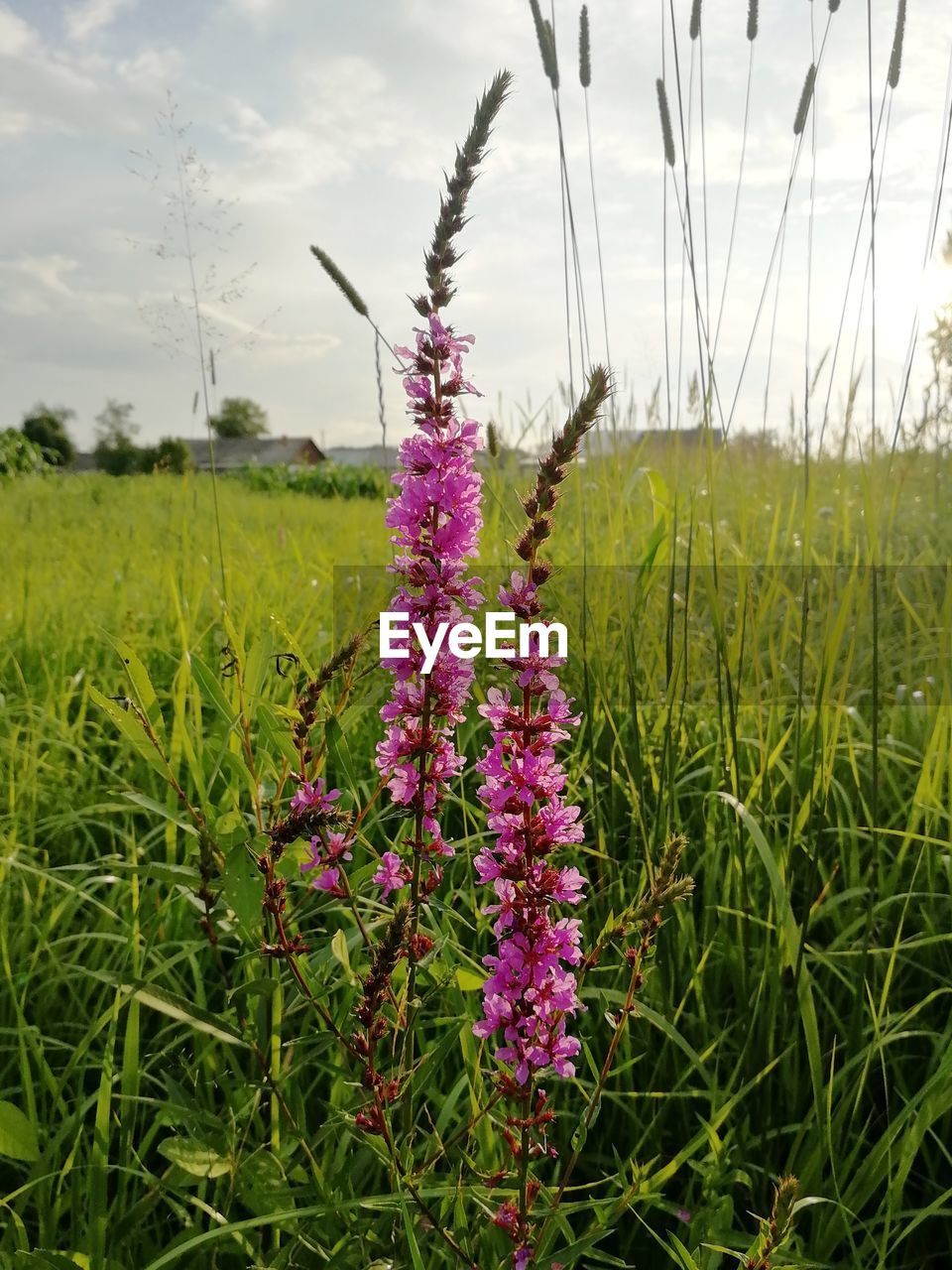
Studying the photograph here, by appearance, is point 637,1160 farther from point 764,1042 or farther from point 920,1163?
point 920,1163

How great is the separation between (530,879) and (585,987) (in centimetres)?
Result: 62

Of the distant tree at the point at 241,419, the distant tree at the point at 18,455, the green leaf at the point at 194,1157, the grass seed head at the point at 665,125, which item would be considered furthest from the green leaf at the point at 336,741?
the distant tree at the point at 241,419

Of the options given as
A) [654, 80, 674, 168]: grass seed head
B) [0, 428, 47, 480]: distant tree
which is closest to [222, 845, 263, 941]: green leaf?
[654, 80, 674, 168]: grass seed head

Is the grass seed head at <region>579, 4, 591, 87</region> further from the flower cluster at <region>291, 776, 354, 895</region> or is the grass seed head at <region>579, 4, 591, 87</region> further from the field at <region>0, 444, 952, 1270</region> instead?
the flower cluster at <region>291, 776, 354, 895</region>

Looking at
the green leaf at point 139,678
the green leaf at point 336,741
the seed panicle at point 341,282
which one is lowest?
the green leaf at point 336,741

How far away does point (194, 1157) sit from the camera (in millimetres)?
1053

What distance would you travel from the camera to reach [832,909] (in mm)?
1845

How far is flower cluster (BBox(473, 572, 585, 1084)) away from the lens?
3.19 feet

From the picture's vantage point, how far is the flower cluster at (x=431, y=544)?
100cm

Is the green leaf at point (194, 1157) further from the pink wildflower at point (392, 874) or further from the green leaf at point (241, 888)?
the pink wildflower at point (392, 874)

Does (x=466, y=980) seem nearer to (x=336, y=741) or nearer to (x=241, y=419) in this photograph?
(x=336, y=741)

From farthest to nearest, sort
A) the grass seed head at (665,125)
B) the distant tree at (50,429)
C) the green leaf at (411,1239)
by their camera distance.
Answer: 1. the distant tree at (50,429)
2. the grass seed head at (665,125)
3. the green leaf at (411,1239)

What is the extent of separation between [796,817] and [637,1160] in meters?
0.69

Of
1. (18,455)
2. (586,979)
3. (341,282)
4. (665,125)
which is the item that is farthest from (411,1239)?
(18,455)
